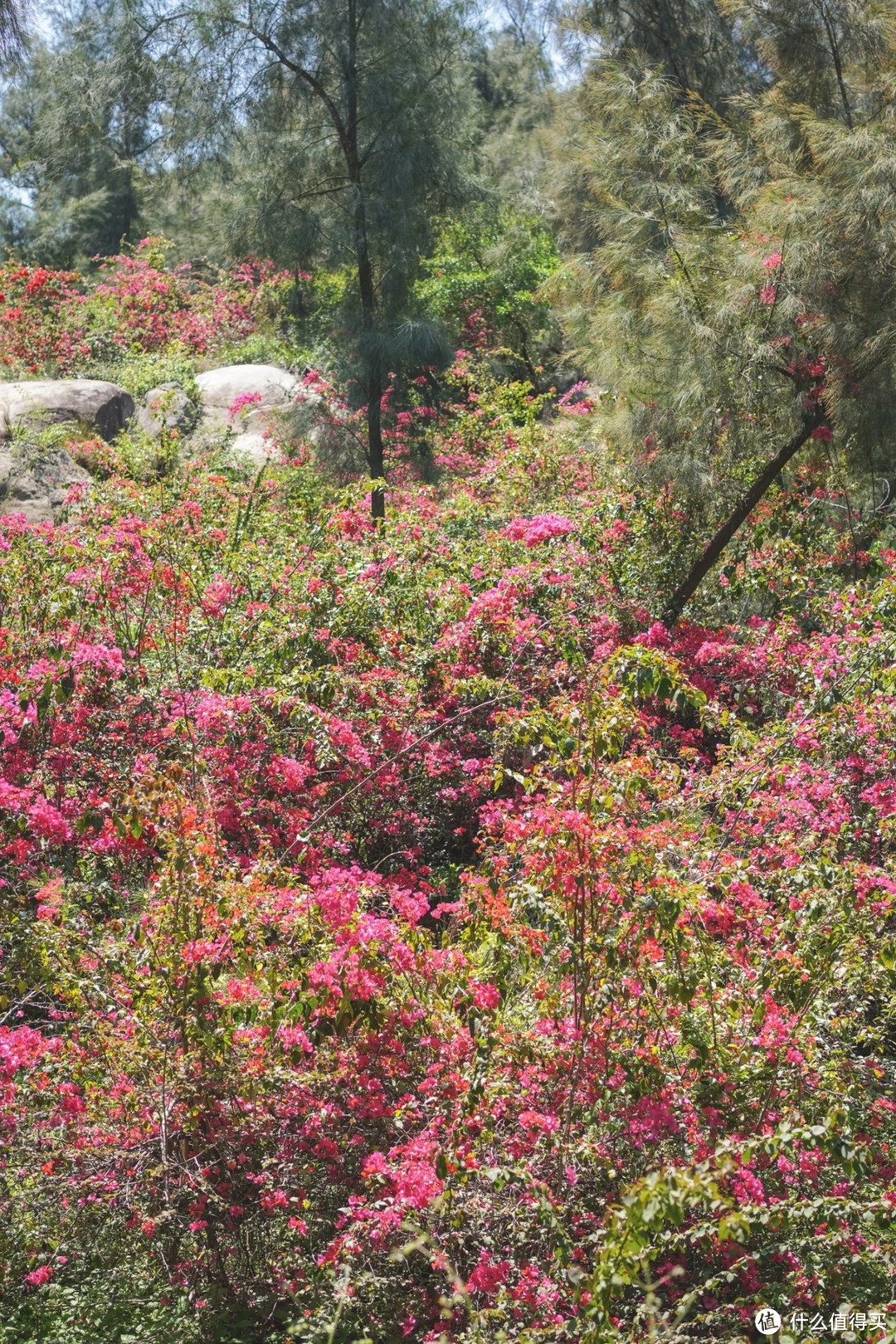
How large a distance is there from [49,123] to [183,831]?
25.6ft

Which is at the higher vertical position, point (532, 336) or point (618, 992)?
point (532, 336)

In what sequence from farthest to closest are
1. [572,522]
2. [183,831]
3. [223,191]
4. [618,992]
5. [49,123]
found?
[223,191] → [49,123] → [572,522] → [183,831] → [618,992]

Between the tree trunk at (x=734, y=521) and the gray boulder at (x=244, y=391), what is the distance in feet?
20.7

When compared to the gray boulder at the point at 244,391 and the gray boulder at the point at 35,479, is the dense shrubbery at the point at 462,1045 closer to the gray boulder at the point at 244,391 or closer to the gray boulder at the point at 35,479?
the gray boulder at the point at 35,479

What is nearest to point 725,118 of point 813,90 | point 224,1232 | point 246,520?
point 813,90

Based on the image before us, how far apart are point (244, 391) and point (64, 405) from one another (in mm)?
2338

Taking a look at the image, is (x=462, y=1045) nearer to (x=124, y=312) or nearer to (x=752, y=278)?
(x=752, y=278)

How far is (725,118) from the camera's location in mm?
9469

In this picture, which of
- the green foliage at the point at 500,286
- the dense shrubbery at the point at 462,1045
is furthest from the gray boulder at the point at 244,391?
the dense shrubbery at the point at 462,1045

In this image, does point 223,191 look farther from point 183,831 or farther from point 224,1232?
point 224,1232

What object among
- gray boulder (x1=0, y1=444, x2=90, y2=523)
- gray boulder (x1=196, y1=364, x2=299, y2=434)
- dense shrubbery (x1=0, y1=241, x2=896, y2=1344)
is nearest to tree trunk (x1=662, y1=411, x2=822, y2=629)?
dense shrubbery (x1=0, y1=241, x2=896, y2=1344)

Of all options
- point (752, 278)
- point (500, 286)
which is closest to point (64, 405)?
point (500, 286)

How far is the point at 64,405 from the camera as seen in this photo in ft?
38.1

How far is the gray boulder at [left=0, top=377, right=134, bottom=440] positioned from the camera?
36.5 ft
